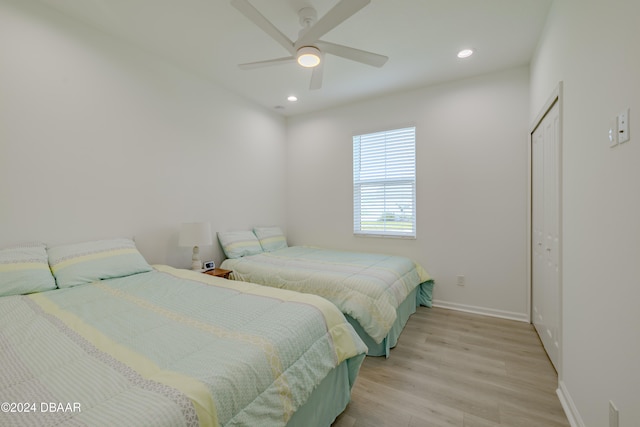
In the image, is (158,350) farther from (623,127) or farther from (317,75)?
(317,75)

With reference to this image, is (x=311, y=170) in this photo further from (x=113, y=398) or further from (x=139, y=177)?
(x=113, y=398)

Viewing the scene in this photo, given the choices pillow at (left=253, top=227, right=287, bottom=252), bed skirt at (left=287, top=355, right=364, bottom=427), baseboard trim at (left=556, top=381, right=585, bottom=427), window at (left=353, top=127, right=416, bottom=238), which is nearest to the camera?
bed skirt at (left=287, top=355, right=364, bottom=427)

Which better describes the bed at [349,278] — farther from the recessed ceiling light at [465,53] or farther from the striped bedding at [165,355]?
the recessed ceiling light at [465,53]

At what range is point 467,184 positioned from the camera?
322cm

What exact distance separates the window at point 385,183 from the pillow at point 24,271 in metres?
3.25

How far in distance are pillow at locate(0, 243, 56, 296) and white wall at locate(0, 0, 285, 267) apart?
191mm

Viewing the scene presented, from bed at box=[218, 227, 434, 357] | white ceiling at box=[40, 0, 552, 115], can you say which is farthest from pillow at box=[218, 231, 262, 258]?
white ceiling at box=[40, 0, 552, 115]

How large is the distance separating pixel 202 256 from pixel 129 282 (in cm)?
128

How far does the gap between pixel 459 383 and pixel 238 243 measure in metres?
2.68

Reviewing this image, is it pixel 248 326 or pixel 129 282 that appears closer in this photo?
pixel 248 326

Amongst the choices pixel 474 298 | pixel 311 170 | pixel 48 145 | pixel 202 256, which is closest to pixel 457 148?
pixel 474 298

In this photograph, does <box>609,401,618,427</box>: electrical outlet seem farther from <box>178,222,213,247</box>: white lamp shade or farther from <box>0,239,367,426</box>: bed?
<box>178,222,213,247</box>: white lamp shade

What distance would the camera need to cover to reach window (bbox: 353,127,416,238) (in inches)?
141

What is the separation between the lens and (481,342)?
2.47m
